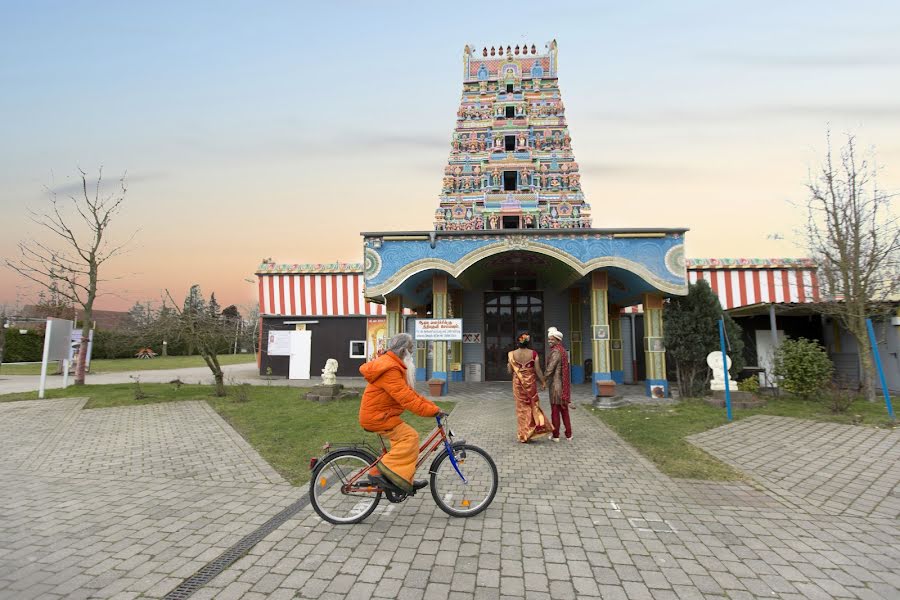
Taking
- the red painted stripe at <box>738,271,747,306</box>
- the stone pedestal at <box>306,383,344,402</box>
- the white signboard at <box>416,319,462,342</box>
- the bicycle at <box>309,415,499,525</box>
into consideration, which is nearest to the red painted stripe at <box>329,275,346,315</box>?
Result: the stone pedestal at <box>306,383,344,402</box>

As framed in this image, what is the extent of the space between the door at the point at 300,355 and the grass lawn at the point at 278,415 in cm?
509

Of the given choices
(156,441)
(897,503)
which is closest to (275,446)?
(156,441)

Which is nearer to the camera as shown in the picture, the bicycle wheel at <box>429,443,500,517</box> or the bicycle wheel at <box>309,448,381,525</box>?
the bicycle wheel at <box>309,448,381,525</box>

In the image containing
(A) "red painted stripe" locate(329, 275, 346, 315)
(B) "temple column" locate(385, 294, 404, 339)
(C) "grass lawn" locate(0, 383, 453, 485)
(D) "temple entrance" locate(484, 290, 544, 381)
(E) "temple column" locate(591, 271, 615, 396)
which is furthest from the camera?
(A) "red painted stripe" locate(329, 275, 346, 315)

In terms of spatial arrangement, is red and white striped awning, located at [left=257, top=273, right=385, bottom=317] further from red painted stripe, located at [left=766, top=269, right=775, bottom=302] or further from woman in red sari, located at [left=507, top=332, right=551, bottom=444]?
red painted stripe, located at [left=766, top=269, right=775, bottom=302]

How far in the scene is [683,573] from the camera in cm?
317

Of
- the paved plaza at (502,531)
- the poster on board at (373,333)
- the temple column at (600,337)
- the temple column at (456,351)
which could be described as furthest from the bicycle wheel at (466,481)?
A: the poster on board at (373,333)

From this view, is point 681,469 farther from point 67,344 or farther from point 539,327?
point 67,344

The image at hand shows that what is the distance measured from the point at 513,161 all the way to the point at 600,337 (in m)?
9.17

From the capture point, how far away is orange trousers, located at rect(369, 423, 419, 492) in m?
A: 3.99

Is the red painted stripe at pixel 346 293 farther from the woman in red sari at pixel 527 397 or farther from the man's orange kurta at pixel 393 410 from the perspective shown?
the man's orange kurta at pixel 393 410

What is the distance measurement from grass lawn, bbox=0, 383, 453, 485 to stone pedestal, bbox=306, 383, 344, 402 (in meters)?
0.26

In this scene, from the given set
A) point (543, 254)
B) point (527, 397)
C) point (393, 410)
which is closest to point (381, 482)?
point (393, 410)

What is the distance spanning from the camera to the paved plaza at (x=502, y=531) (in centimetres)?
303
